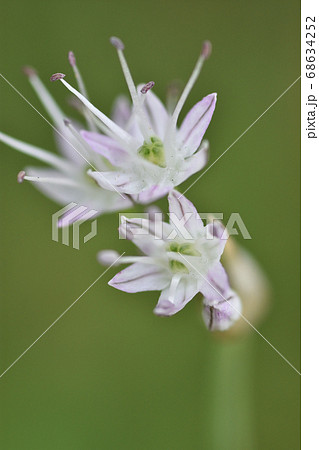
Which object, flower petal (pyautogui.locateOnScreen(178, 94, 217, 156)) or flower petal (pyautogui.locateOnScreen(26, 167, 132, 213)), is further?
flower petal (pyautogui.locateOnScreen(26, 167, 132, 213))

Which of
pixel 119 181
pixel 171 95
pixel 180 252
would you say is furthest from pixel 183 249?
pixel 171 95

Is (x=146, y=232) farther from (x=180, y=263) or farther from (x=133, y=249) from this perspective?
A: (x=133, y=249)

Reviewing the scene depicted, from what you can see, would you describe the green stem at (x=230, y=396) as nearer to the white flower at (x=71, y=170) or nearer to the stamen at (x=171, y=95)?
the white flower at (x=71, y=170)

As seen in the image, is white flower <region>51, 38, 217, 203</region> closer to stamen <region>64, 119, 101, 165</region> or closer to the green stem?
stamen <region>64, 119, 101, 165</region>

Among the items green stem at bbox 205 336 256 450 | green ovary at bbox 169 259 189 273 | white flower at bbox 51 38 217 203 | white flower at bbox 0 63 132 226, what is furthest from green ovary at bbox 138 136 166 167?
green stem at bbox 205 336 256 450

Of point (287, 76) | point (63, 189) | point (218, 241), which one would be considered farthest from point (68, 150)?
point (287, 76)
